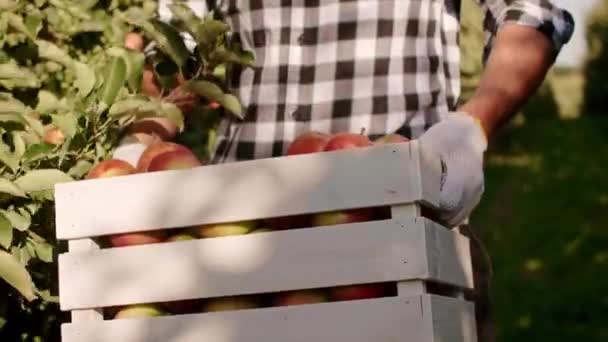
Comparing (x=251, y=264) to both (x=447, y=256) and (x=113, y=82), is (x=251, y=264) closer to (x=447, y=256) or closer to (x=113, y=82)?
(x=447, y=256)

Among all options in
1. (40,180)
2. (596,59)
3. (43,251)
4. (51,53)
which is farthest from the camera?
(596,59)

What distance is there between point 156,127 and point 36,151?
0.45 meters

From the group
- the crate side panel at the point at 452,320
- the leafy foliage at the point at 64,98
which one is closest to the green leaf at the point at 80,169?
the leafy foliage at the point at 64,98

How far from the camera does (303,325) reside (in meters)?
1.83

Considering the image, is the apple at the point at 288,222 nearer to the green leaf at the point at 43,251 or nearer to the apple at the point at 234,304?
the apple at the point at 234,304

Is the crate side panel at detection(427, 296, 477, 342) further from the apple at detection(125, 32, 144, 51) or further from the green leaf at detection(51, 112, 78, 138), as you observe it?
the apple at detection(125, 32, 144, 51)

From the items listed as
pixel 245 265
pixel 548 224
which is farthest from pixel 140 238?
pixel 548 224

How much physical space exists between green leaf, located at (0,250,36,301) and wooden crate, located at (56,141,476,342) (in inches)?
2.7

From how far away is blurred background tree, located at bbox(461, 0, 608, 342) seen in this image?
8.59m

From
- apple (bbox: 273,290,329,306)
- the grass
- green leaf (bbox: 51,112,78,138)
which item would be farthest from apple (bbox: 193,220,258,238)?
the grass

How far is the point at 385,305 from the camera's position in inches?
71.1

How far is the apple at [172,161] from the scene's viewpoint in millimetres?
2084

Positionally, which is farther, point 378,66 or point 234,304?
point 378,66

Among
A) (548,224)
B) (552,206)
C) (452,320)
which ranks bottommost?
(552,206)
